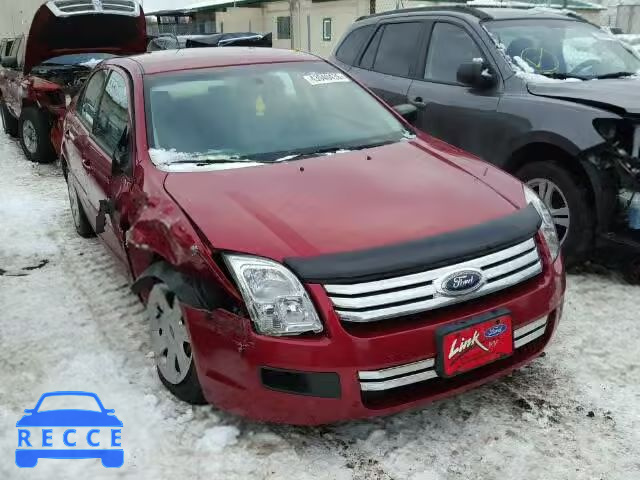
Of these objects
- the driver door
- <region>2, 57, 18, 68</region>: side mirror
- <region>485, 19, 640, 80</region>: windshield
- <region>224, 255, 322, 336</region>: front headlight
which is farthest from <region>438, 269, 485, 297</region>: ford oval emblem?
<region>2, 57, 18, 68</region>: side mirror

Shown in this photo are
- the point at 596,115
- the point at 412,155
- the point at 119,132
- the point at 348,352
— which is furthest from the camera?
the point at 596,115

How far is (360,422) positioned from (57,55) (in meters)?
7.13

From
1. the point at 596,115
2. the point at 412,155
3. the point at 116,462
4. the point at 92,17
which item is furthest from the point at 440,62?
the point at 92,17

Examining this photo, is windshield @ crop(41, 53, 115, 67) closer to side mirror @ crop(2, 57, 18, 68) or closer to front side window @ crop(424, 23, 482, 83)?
side mirror @ crop(2, 57, 18, 68)

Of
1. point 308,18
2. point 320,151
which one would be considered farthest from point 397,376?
point 308,18

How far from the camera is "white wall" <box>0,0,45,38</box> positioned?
1314cm

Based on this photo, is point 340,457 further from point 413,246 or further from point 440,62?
point 440,62

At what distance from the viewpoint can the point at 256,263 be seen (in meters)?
2.33

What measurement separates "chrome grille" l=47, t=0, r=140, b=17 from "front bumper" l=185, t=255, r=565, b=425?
6.41 m

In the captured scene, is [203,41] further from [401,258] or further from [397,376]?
[397,376]

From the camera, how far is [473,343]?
235cm

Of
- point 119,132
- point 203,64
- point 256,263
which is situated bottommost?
point 256,263

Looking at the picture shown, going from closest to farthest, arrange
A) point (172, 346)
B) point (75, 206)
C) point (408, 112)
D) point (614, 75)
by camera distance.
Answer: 1. point (172, 346)
2. point (408, 112)
3. point (614, 75)
4. point (75, 206)

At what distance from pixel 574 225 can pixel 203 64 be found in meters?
2.47
